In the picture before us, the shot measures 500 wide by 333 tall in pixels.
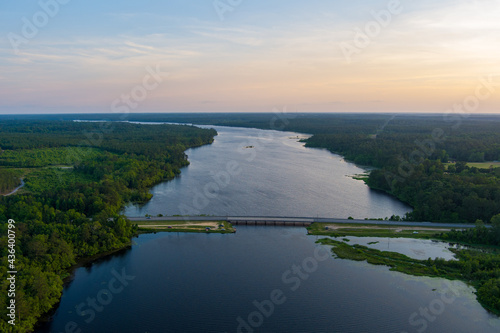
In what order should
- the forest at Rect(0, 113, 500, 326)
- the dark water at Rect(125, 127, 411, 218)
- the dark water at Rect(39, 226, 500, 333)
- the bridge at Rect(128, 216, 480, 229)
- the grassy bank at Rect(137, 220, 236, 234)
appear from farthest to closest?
the dark water at Rect(125, 127, 411, 218), the bridge at Rect(128, 216, 480, 229), the grassy bank at Rect(137, 220, 236, 234), the forest at Rect(0, 113, 500, 326), the dark water at Rect(39, 226, 500, 333)

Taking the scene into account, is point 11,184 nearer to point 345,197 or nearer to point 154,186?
point 154,186

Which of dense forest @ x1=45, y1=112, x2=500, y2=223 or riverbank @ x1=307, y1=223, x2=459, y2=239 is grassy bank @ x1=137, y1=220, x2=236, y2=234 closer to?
riverbank @ x1=307, y1=223, x2=459, y2=239

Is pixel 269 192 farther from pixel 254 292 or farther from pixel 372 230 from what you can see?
pixel 254 292

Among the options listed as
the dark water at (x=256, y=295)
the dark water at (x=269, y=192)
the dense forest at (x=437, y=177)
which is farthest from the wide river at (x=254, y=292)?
the dense forest at (x=437, y=177)

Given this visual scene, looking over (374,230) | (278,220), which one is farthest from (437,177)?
(278,220)

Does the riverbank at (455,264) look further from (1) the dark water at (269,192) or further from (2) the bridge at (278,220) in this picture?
(1) the dark water at (269,192)

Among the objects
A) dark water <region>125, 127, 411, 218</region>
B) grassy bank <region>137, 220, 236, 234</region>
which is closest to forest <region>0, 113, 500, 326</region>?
grassy bank <region>137, 220, 236, 234</region>
